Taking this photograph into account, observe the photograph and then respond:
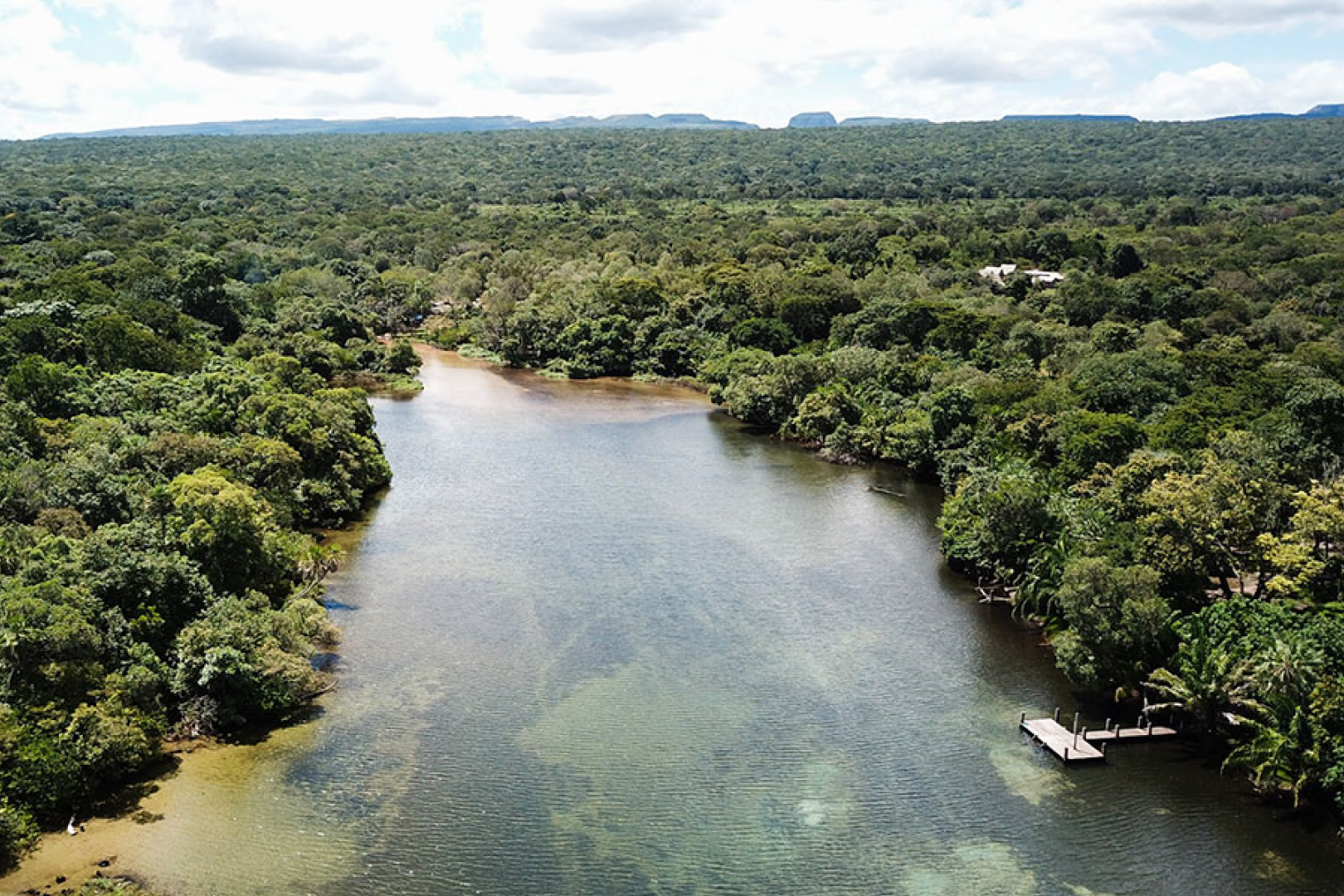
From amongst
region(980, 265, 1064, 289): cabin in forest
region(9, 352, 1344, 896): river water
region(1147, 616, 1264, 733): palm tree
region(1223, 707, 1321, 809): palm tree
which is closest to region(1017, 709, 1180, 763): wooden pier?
region(9, 352, 1344, 896): river water

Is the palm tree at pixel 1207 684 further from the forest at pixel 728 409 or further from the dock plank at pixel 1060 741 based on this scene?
the dock plank at pixel 1060 741

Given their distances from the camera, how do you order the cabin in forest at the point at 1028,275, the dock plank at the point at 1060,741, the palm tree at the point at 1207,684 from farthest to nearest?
the cabin in forest at the point at 1028,275 → the dock plank at the point at 1060,741 → the palm tree at the point at 1207,684

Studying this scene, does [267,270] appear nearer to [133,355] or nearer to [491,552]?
[133,355]

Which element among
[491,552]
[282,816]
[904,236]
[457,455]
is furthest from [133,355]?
[904,236]

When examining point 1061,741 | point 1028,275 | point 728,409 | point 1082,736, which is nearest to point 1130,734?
point 1082,736

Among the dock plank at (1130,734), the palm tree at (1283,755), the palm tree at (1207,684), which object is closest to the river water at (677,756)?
the dock plank at (1130,734)

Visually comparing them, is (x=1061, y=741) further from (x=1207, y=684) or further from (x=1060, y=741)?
(x=1207, y=684)
